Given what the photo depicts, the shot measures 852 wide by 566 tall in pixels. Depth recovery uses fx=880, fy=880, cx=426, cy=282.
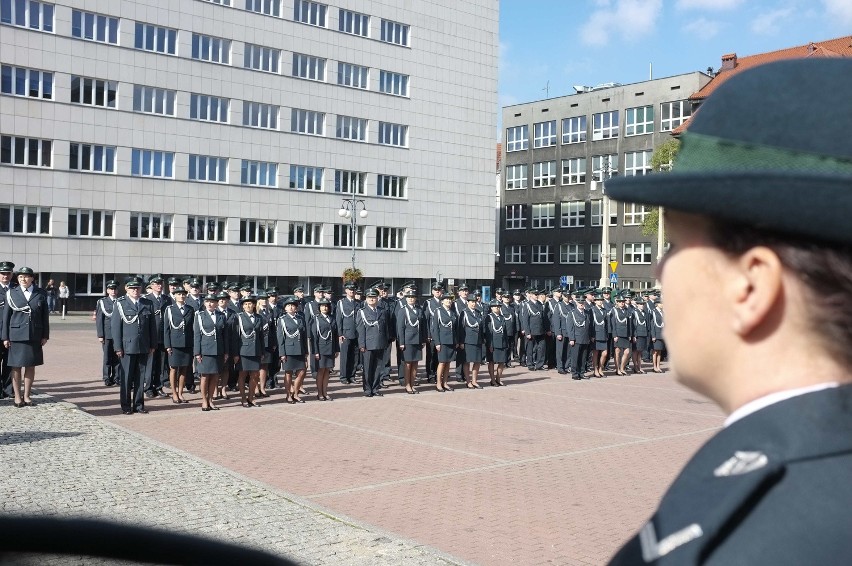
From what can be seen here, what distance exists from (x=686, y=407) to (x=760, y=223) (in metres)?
15.8

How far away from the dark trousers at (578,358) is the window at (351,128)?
36559mm

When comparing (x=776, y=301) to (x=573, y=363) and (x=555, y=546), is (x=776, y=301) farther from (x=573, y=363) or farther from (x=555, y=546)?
(x=573, y=363)

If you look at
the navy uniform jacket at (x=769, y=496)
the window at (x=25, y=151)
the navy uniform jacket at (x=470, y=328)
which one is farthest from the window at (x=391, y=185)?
the navy uniform jacket at (x=769, y=496)

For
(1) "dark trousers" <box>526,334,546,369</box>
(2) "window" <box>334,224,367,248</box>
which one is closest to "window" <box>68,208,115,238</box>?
(2) "window" <box>334,224,367,248</box>

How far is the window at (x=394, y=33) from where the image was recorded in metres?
57.8

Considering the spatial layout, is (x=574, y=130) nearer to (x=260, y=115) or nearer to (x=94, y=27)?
(x=260, y=115)

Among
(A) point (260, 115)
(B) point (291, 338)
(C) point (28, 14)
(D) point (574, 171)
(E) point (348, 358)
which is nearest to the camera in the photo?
(B) point (291, 338)

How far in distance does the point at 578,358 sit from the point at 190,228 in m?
33.6

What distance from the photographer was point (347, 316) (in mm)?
18422

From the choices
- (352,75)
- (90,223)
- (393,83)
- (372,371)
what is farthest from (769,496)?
(393,83)

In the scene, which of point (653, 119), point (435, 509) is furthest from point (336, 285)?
point (435, 509)

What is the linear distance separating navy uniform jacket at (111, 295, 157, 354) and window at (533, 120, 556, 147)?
6033 centimetres

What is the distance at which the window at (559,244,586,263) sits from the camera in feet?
229

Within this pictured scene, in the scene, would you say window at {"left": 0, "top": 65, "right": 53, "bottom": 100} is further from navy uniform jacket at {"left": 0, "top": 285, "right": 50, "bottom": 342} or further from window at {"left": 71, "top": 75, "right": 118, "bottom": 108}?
navy uniform jacket at {"left": 0, "top": 285, "right": 50, "bottom": 342}
